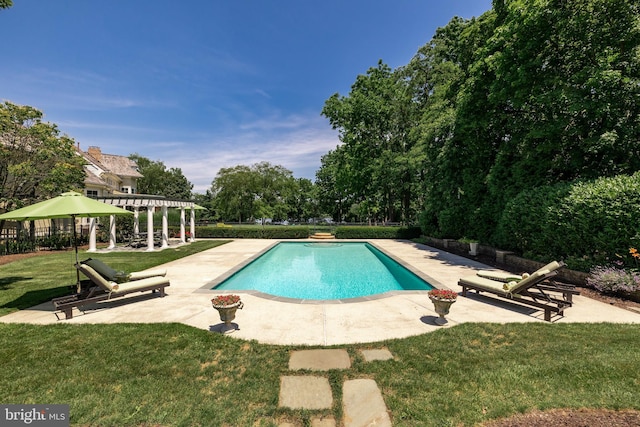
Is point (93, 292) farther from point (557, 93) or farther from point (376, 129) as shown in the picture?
point (376, 129)

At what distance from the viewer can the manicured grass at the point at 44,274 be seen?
7293 millimetres

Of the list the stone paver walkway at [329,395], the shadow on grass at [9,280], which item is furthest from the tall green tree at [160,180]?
the stone paver walkway at [329,395]

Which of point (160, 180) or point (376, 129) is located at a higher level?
point (376, 129)

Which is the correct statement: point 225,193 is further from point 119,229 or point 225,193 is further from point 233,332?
point 233,332

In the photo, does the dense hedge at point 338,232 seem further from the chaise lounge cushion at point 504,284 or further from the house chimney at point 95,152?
the house chimney at point 95,152

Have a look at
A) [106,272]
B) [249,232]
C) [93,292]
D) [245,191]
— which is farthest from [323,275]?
[245,191]

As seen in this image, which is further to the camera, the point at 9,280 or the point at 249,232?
the point at 249,232

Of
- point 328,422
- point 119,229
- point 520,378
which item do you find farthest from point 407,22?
point 119,229

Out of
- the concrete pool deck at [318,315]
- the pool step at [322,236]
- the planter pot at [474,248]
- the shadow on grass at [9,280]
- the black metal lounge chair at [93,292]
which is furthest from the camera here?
the pool step at [322,236]

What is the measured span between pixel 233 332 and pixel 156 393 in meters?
1.94

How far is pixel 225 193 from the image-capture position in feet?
117

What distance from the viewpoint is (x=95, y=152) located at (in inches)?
1436

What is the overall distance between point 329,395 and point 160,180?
66.1 meters

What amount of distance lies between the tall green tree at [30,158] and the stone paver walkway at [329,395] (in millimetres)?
18888
